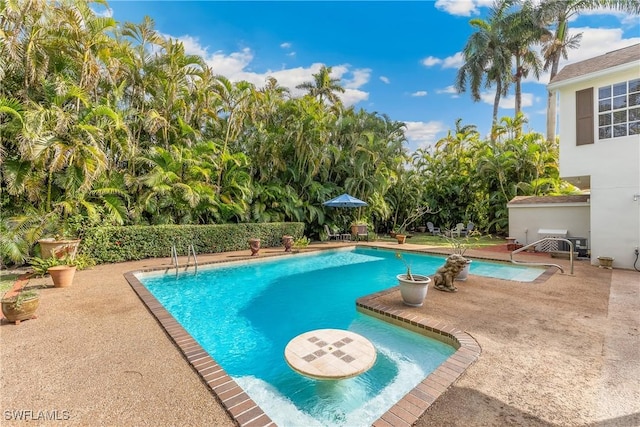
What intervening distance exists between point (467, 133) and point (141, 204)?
24599 mm

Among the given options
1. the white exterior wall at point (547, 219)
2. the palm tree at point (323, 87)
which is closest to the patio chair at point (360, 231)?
the white exterior wall at point (547, 219)

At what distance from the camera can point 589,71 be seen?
8984mm

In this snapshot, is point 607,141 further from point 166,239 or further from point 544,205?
point 166,239

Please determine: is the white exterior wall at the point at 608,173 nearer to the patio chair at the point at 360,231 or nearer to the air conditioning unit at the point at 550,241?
the air conditioning unit at the point at 550,241

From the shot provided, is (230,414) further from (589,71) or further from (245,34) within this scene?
(245,34)

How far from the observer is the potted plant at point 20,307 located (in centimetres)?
490

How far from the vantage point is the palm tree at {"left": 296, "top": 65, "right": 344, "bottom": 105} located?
23.4m

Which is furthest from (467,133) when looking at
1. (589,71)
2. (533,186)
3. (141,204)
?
(141,204)

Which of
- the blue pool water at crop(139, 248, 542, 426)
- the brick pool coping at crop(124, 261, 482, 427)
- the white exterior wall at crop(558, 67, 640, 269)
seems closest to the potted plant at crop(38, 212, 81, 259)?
the blue pool water at crop(139, 248, 542, 426)

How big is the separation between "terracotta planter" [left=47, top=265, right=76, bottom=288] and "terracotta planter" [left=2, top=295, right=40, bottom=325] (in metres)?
2.26

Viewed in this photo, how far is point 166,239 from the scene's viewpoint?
11.7 metres

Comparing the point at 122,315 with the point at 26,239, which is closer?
the point at 122,315

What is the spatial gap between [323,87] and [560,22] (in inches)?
702

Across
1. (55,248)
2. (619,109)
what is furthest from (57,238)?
(619,109)
